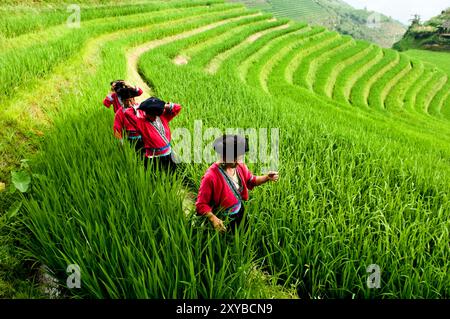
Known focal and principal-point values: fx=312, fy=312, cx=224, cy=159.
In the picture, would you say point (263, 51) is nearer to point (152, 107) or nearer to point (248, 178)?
point (152, 107)

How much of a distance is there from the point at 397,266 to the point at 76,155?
9.35ft

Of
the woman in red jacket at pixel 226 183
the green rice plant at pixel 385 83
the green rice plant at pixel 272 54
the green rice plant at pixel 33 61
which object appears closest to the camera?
the woman in red jacket at pixel 226 183

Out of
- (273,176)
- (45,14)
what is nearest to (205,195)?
(273,176)

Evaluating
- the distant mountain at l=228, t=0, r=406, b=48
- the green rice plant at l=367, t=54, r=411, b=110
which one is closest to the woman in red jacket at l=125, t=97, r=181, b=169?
the green rice plant at l=367, t=54, r=411, b=110

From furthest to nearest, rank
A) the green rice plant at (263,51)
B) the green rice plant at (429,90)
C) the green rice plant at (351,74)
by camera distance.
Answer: the green rice plant at (429,90) < the green rice plant at (351,74) < the green rice plant at (263,51)

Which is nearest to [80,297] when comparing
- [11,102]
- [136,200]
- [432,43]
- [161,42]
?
[136,200]

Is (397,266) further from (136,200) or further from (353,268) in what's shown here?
(136,200)

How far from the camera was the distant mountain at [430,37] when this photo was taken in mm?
48816

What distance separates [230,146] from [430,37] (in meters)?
64.1

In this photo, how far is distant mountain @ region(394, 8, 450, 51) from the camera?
4882 cm

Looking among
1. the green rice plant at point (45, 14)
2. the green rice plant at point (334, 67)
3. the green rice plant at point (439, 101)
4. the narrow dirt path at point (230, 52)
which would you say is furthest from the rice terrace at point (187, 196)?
the green rice plant at point (439, 101)

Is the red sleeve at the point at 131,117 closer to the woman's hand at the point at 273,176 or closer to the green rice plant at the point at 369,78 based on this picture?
the woman's hand at the point at 273,176

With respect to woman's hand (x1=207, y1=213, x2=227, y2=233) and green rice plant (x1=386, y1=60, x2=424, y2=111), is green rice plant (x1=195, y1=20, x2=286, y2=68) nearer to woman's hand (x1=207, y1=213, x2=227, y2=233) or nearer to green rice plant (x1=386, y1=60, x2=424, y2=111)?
green rice plant (x1=386, y1=60, x2=424, y2=111)

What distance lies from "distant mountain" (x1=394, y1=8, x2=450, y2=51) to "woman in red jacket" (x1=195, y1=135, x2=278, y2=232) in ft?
191
